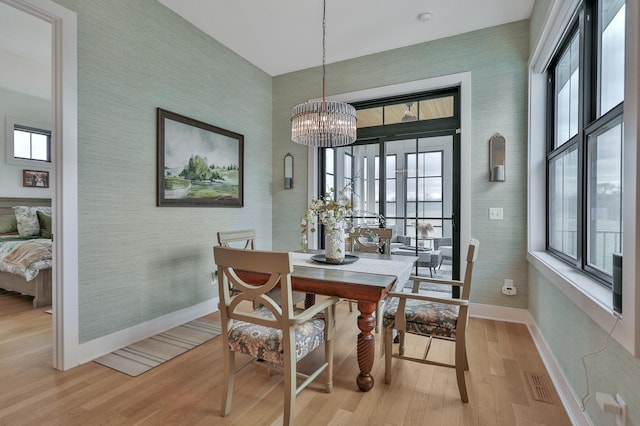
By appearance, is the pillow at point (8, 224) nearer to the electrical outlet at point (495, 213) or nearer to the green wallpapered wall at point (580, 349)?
the electrical outlet at point (495, 213)

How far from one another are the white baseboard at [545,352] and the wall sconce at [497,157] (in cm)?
130

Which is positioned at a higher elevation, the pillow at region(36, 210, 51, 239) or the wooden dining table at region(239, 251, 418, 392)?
the pillow at region(36, 210, 51, 239)

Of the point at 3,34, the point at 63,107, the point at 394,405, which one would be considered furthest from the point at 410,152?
the point at 3,34

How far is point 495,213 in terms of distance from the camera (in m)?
3.14

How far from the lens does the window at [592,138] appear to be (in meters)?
1.50

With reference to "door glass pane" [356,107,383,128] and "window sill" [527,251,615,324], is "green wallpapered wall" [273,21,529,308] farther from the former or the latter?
"window sill" [527,251,615,324]

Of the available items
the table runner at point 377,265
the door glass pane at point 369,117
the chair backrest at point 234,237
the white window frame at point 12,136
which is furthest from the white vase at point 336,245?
the white window frame at point 12,136

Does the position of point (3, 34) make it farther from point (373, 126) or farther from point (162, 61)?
point (373, 126)

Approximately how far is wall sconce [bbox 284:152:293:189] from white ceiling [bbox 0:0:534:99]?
118cm

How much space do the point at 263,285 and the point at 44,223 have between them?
4685mm

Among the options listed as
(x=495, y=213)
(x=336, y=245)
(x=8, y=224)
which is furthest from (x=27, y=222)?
(x=495, y=213)

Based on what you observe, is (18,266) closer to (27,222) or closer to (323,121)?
(27,222)

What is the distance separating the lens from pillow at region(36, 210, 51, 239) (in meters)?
4.41

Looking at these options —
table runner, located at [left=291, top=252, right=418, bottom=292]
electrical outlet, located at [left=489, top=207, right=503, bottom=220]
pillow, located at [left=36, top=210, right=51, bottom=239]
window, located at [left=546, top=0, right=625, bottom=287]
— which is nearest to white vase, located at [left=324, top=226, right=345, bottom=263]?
table runner, located at [left=291, top=252, right=418, bottom=292]
